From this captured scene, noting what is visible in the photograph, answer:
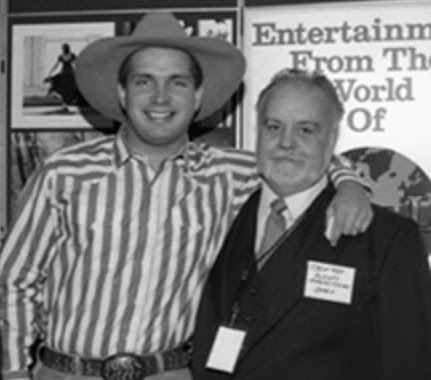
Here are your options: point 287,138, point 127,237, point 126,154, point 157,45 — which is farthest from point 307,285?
point 157,45

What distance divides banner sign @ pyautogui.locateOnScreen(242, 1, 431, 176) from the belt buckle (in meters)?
1.12

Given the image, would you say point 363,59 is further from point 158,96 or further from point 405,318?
point 405,318

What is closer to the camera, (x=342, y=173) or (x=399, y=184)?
(x=342, y=173)

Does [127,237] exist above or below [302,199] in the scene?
below

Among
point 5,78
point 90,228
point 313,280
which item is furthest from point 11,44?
point 313,280

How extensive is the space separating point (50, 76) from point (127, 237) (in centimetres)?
116

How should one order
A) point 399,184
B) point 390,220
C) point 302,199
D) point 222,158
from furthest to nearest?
point 399,184
point 222,158
point 302,199
point 390,220

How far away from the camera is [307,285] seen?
6.31ft

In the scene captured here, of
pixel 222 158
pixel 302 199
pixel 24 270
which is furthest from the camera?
pixel 222 158

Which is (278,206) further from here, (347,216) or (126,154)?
(126,154)

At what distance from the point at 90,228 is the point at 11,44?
1.26 metres

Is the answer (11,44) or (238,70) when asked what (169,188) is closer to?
(238,70)

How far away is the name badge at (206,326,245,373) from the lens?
1.94 metres

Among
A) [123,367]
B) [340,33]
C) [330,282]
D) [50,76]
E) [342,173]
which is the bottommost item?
[123,367]
